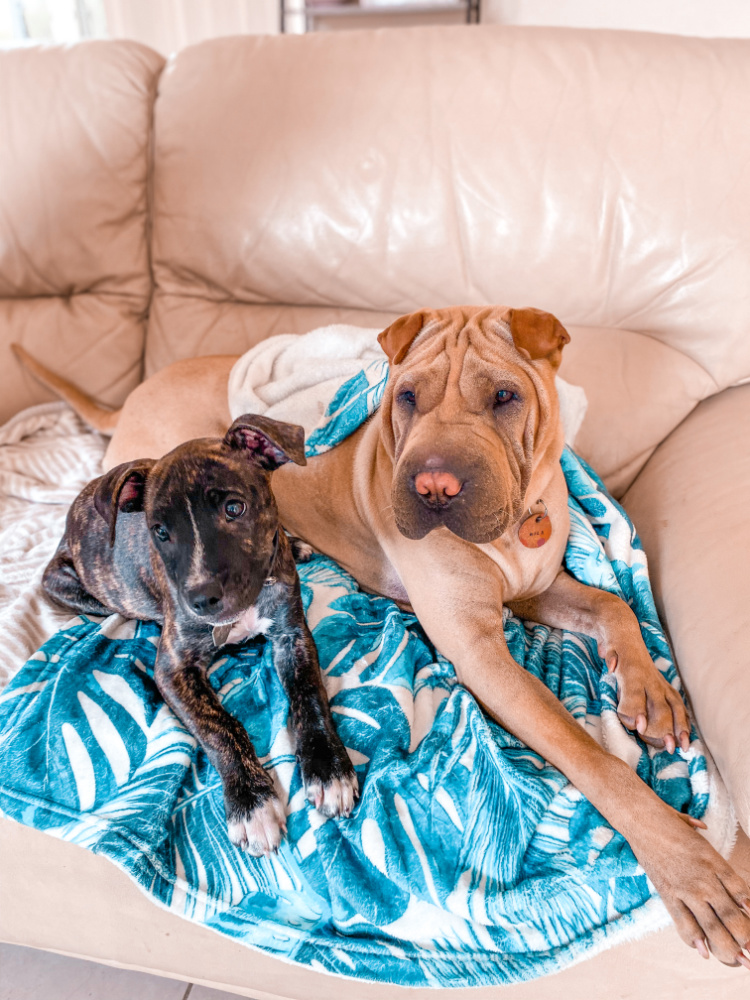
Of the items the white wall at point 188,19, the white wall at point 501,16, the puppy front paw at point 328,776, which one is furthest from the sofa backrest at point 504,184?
the white wall at point 188,19

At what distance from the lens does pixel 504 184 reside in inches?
99.2

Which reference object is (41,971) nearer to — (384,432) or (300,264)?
(384,432)

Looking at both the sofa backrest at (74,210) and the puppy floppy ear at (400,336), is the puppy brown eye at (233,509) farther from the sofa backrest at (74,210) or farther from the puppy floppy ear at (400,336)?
the sofa backrest at (74,210)

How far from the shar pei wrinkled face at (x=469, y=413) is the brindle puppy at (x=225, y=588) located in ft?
0.99

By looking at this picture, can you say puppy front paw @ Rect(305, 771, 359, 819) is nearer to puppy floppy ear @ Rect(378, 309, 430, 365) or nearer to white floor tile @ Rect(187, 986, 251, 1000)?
white floor tile @ Rect(187, 986, 251, 1000)

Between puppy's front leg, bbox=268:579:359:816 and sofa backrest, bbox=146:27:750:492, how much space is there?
4.37ft

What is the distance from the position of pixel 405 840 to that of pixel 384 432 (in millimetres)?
1025

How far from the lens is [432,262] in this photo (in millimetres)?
2621

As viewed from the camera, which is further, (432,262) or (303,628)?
(432,262)

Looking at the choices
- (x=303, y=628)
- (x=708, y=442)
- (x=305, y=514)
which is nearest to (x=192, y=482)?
(x=303, y=628)

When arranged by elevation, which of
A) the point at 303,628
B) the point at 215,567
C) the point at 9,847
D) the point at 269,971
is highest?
the point at 215,567

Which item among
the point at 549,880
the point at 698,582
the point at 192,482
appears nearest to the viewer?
the point at 549,880

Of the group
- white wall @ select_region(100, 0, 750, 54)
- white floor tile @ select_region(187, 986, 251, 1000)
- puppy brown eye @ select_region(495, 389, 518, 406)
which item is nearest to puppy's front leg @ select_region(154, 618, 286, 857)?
white floor tile @ select_region(187, 986, 251, 1000)

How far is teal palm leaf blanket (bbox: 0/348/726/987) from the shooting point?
1.37 m
